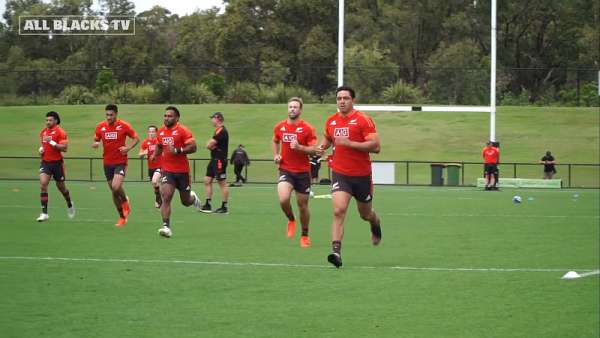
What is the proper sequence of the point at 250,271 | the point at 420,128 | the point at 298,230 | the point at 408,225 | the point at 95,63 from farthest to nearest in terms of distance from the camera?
the point at 95,63 < the point at 420,128 < the point at 408,225 < the point at 298,230 < the point at 250,271

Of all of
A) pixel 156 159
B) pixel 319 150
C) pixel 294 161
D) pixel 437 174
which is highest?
pixel 319 150

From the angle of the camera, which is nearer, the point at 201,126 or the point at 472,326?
the point at 472,326

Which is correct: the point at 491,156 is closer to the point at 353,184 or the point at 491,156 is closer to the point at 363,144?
the point at 353,184

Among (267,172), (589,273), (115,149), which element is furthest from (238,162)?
(589,273)

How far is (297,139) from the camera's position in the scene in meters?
15.7

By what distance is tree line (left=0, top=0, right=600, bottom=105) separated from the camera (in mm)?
69562

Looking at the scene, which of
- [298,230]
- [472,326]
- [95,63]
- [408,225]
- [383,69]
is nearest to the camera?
[472,326]

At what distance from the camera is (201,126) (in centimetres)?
6481

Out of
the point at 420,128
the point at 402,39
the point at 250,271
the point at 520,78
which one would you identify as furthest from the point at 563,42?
the point at 250,271

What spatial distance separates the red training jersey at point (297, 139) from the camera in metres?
15.6

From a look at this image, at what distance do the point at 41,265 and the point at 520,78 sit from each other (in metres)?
64.8

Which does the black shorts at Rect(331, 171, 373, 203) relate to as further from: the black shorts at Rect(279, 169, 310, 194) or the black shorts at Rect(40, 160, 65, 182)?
the black shorts at Rect(40, 160, 65, 182)

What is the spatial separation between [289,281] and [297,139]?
4985 millimetres

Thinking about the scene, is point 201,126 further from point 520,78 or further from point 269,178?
point 520,78
